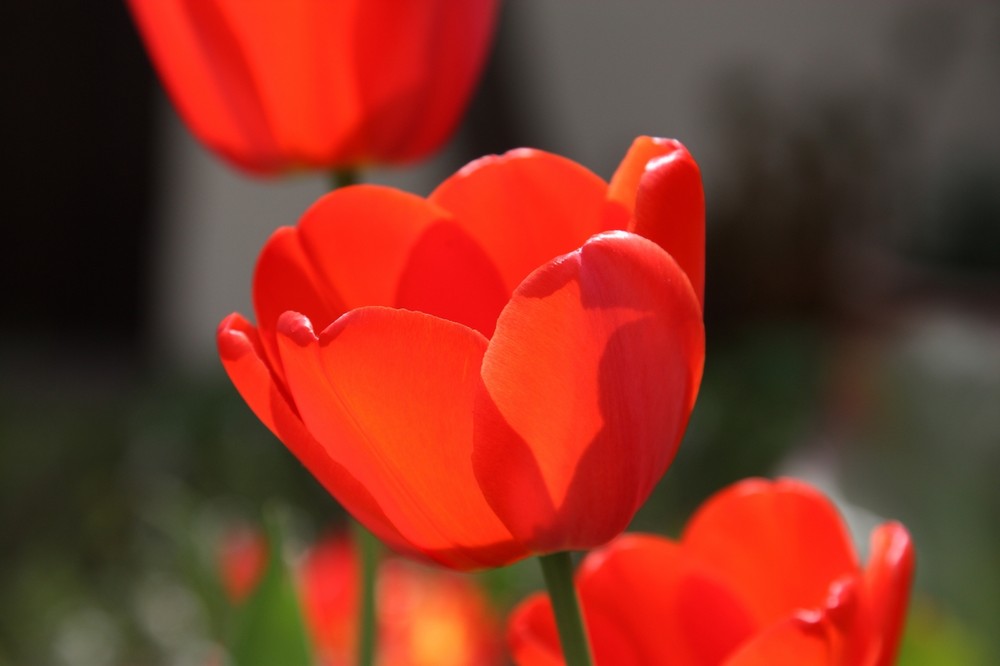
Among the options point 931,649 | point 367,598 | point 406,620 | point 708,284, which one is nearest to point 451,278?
point 367,598

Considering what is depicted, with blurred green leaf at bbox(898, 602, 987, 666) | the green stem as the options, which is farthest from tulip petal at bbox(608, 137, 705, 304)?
blurred green leaf at bbox(898, 602, 987, 666)

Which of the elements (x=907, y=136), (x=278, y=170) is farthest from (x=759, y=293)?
(x=278, y=170)

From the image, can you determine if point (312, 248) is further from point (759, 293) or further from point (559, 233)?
point (759, 293)

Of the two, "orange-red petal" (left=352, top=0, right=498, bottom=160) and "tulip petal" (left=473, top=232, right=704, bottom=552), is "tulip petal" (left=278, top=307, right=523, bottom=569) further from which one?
"orange-red petal" (left=352, top=0, right=498, bottom=160)

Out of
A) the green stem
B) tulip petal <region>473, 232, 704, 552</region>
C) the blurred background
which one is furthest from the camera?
the blurred background

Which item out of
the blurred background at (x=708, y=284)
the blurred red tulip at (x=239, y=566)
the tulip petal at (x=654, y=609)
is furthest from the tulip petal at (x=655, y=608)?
the blurred red tulip at (x=239, y=566)

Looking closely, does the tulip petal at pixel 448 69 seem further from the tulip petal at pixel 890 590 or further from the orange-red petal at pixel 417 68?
Result: the tulip petal at pixel 890 590
